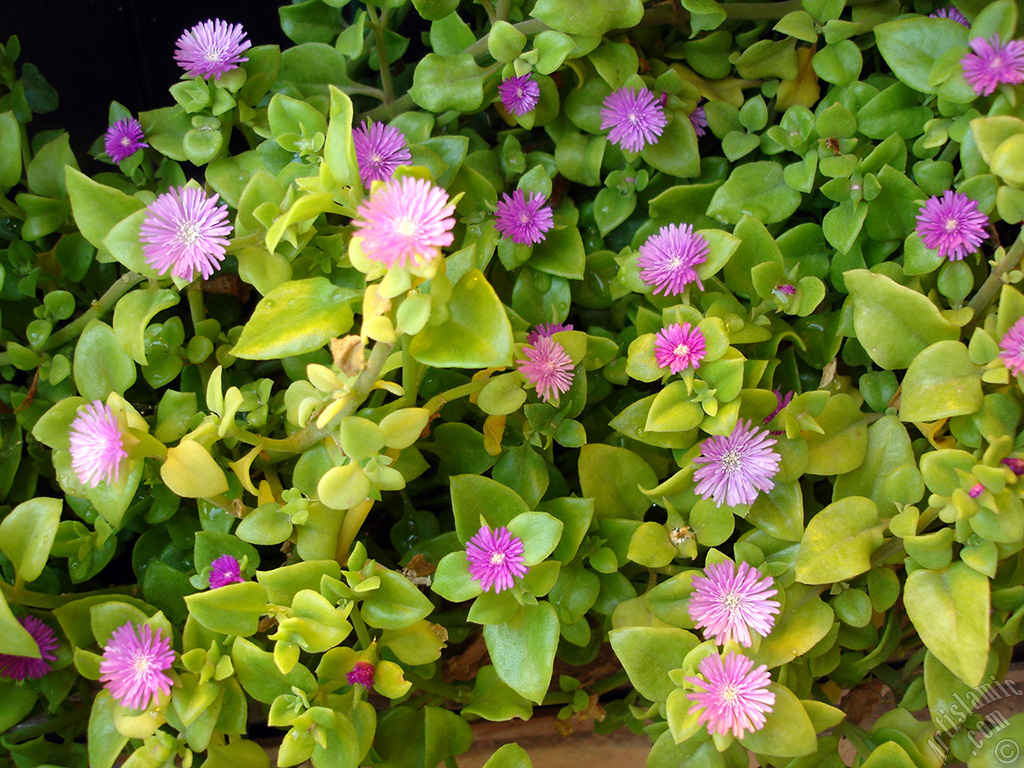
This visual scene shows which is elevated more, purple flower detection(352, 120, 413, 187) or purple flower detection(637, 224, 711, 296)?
purple flower detection(352, 120, 413, 187)

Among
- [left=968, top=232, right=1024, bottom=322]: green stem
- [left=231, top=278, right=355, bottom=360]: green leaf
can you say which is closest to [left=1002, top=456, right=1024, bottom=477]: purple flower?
[left=968, top=232, right=1024, bottom=322]: green stem

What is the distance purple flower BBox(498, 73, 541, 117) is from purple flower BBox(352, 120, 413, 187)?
3.9 inches

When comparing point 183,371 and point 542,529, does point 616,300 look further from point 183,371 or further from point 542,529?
point 183,371

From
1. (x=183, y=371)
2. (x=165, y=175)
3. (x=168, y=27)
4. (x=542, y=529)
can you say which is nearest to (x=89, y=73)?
(x=168, y=27)

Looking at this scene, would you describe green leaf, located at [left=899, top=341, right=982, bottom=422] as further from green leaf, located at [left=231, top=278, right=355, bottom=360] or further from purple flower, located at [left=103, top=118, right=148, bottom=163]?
purple flower, located at [left=103, top=118, right=148, bottom=163]

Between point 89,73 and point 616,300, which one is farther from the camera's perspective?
point 89,73

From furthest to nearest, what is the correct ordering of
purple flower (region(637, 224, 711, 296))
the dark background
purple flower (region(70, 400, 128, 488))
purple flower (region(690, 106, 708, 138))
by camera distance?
the dark background < purple flower (region(690, 106, 708, 138)) < purple flower (region(637, 224, 711, 296)) < purple flower (region(70, 400, 128, 488))

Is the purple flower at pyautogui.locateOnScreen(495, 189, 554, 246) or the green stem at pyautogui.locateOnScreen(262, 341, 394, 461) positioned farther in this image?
the purple flower at pyautogui.locateOnScreen(495, 189, 554, 246)

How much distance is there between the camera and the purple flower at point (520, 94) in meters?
0.67

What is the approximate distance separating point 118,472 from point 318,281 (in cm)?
18

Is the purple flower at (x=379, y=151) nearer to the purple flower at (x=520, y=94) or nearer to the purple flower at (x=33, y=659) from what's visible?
the purple flower at (x=520, y=94)

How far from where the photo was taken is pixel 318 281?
56 cm

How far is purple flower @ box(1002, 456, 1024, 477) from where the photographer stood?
0.54 meters

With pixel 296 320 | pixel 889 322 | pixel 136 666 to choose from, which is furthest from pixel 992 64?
pixel 136 666
